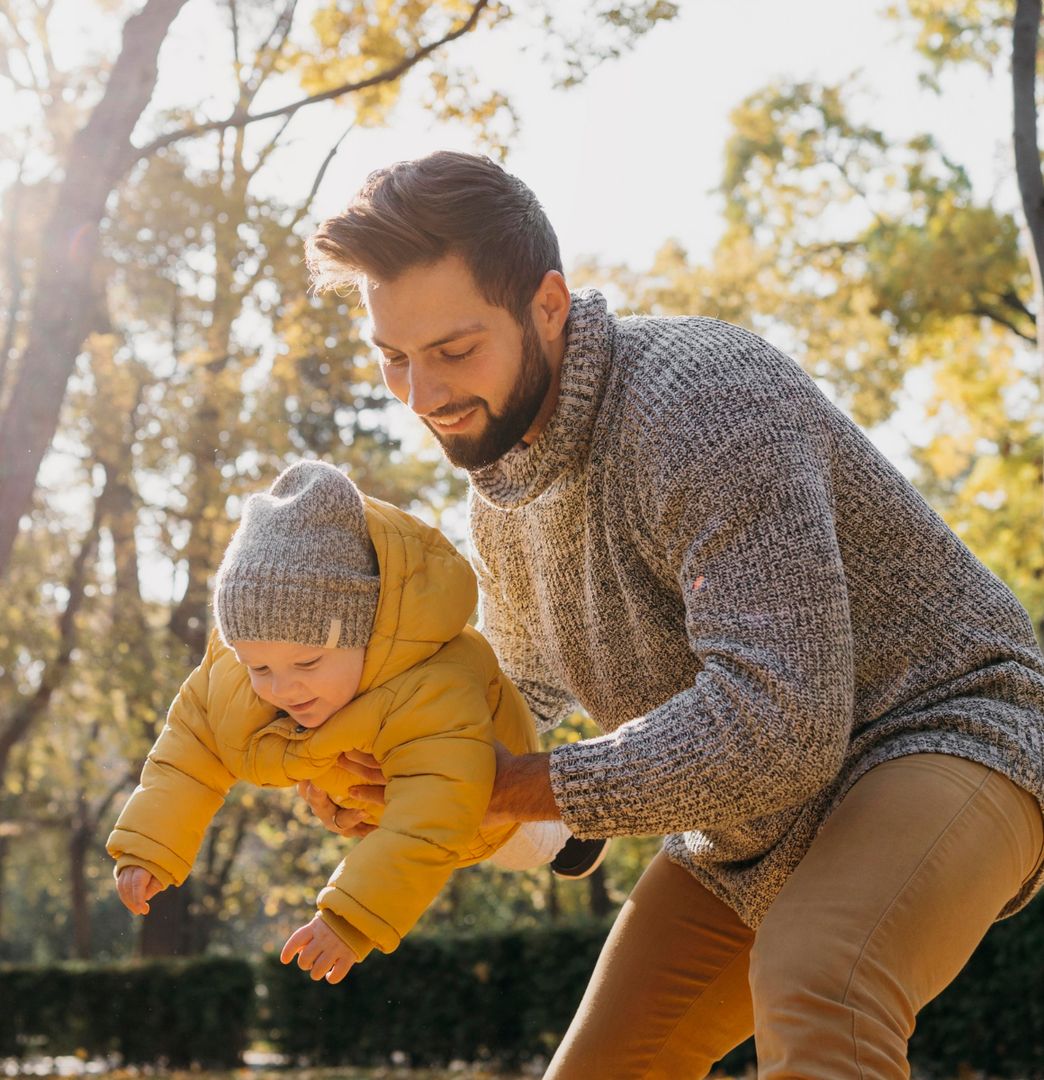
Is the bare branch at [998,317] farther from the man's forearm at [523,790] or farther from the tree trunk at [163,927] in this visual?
the man's forearm at [523,790]

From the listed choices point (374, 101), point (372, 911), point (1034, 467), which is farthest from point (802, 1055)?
point (1034, 467)

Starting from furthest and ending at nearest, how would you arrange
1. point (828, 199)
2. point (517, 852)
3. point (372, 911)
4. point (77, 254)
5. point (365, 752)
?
point (828, 199), point (77, 254), point (517, 852), point (365, 752), point (372, 911)

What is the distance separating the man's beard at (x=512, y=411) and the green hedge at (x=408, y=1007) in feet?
23.6

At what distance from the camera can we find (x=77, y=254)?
6711 mm

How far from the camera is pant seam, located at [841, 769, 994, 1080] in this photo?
74.4 inches

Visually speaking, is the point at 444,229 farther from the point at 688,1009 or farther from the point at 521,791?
the point at 688,1009

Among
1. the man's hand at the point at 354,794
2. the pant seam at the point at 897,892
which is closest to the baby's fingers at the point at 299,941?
the man's hand at the point at 354,794

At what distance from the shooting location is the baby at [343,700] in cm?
239

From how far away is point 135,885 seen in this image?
2.61m

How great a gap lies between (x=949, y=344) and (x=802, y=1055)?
14.0 metres

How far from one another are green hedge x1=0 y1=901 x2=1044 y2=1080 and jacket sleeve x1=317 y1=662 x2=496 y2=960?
23.4 ft

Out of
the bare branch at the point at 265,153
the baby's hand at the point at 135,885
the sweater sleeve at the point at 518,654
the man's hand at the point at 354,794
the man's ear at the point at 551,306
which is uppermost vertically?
the bare branch at the point at 265,153

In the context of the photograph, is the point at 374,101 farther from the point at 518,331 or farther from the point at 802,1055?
the point at 802,1055

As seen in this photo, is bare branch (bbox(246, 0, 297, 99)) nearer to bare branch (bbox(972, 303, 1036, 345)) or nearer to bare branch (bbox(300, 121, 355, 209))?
bare branch (bbox(300, 121, 355, 209))
